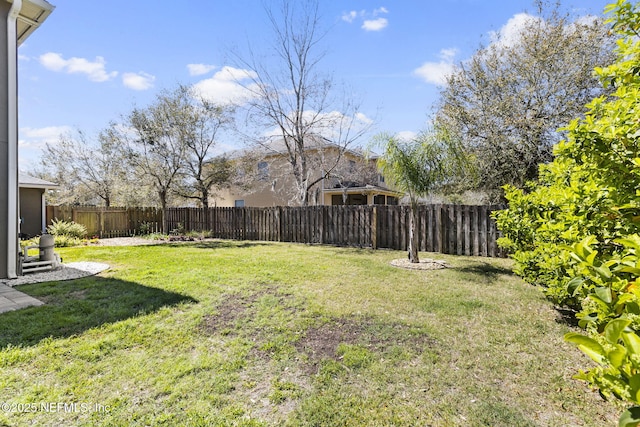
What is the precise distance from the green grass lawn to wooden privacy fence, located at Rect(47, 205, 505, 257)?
365 cm

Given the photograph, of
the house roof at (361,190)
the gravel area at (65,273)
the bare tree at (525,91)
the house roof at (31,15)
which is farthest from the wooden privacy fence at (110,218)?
the bare tree at (525,91)

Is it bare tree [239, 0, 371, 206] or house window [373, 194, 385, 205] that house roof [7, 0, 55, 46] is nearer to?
bare tree [239, 0, 371, 206]

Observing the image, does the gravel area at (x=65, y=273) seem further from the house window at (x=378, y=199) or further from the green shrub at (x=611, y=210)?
the house window at (x=378, y=199)

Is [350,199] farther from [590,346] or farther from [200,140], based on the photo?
[590,346]

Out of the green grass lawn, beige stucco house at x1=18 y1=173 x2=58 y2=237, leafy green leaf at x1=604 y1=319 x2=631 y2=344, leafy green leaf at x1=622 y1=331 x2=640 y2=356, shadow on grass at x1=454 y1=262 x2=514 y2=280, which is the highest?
beige stucco house at x1=18 y1=173 x2=58 y2=237

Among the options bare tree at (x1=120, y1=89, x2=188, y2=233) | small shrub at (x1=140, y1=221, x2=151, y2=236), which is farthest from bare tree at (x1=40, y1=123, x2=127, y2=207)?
bare tree at (x1=120, y1=89, x2=188, y2=233)

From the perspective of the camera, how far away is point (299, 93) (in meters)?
14.6

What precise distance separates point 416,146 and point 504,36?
714 cm

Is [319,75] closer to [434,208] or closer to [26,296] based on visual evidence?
[434,208]

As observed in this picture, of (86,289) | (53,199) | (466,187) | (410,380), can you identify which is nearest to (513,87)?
(466,187)

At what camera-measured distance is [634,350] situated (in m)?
0.82

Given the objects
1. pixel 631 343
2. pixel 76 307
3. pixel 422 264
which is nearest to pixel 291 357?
pixel 631 343

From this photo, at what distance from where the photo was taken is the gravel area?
19.7 feet

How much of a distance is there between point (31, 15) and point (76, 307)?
6.78m
